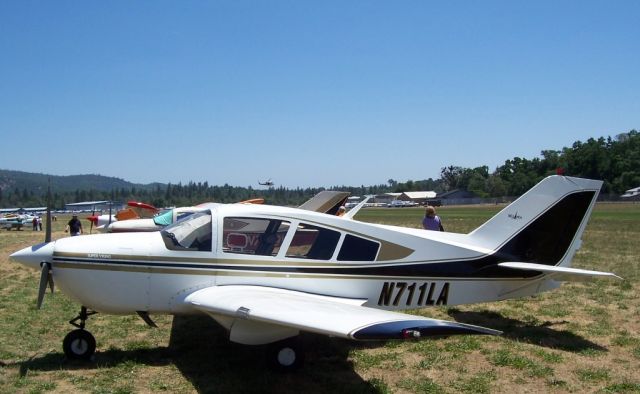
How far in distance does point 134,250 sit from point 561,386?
5.05m

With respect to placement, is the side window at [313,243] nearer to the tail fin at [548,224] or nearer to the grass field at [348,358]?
the grass field at [348,358]

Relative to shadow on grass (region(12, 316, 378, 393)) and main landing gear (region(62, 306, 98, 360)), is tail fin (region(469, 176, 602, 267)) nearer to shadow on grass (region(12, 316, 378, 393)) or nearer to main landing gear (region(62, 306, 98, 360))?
shadow on grass (region(12, 316, 378, 393))

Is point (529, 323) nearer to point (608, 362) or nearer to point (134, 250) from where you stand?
point (608, 362)

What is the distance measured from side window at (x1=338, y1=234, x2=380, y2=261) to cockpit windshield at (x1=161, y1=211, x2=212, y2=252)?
168 cm

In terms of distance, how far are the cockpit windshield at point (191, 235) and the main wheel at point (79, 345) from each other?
154cm

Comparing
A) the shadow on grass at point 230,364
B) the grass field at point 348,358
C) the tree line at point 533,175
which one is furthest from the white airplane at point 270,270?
the tree line at point 533,175

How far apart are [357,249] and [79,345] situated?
3614 mm

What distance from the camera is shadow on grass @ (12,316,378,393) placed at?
5613mm

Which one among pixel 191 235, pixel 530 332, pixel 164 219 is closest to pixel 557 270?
pixel 530 332

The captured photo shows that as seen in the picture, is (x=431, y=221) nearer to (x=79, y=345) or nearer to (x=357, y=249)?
(x=357, y=249)

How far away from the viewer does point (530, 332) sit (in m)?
7.79

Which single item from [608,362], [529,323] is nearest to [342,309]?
[608,362]

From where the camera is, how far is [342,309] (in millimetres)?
5473

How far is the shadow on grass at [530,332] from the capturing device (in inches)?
280
